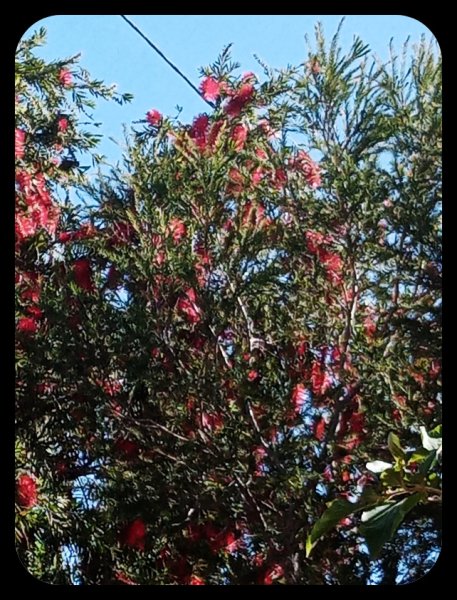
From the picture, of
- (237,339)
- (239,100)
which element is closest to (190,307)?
(237,339)

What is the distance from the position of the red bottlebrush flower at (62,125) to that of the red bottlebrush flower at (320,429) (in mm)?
682

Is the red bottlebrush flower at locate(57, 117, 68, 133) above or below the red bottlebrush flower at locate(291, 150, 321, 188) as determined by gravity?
above

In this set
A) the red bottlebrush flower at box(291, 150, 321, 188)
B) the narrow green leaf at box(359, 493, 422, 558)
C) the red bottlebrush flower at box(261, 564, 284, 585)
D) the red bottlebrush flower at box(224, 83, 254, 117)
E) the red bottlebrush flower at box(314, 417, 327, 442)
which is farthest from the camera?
the red bottlebrush flower at box(224, 83, 254, 117)

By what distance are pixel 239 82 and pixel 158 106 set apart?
0.53 feet

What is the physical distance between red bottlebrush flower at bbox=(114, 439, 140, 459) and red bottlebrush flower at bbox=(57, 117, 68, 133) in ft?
1.86

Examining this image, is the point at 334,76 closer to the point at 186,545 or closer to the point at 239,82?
the point at 239,82

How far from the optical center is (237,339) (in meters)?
1.35

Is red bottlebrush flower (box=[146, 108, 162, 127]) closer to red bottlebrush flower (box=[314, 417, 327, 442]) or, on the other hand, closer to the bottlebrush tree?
the bottlebrush tree

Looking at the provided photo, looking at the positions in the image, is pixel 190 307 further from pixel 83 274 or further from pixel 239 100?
pixel 239 100

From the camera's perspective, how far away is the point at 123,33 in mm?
1411

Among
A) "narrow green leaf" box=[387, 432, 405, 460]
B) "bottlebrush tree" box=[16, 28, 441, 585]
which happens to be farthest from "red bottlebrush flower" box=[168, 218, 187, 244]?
"narrow green leaf" box=[387, 432, 405, 460]

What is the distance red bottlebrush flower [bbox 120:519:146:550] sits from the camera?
126 centimetres

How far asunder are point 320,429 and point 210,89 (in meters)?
0.62
